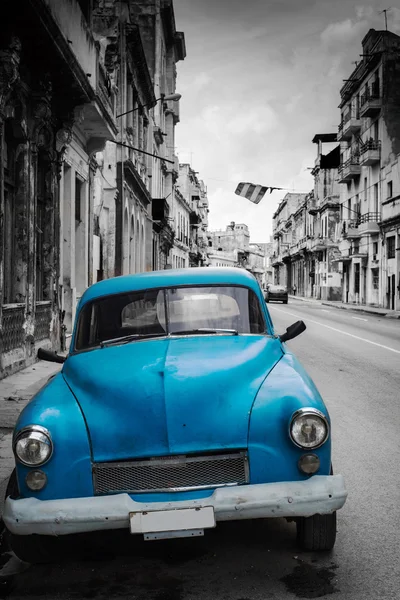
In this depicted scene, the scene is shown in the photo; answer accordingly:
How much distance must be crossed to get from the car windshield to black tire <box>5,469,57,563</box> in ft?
4.28

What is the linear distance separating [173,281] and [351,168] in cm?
4613

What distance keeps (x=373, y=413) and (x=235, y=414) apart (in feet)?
14.8

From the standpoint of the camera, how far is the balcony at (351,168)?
48.5m

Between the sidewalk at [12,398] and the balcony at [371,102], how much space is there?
3666cm

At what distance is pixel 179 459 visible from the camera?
3434mm

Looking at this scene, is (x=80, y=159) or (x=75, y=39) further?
(x=80, y=159)

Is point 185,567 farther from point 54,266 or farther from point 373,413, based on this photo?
point 54,266

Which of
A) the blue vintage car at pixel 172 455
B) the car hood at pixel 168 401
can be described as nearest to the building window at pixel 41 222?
the car hood at pixel 168 401

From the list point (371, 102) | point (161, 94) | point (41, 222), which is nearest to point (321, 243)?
point (371, 102)

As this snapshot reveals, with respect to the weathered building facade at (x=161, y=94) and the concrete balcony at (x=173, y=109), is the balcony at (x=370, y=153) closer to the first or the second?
the weathered building facade at (x=161, y=94)

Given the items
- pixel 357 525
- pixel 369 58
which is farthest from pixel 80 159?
pixel 369 58

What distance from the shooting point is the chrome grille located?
11.2ft

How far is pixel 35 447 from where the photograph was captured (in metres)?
3.46

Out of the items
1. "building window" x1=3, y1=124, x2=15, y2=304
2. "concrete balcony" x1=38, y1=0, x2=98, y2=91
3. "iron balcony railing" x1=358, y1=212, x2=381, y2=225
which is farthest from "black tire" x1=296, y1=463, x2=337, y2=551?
"iron balcony railing" x1=358, y1=212, x2=381, y2=225
